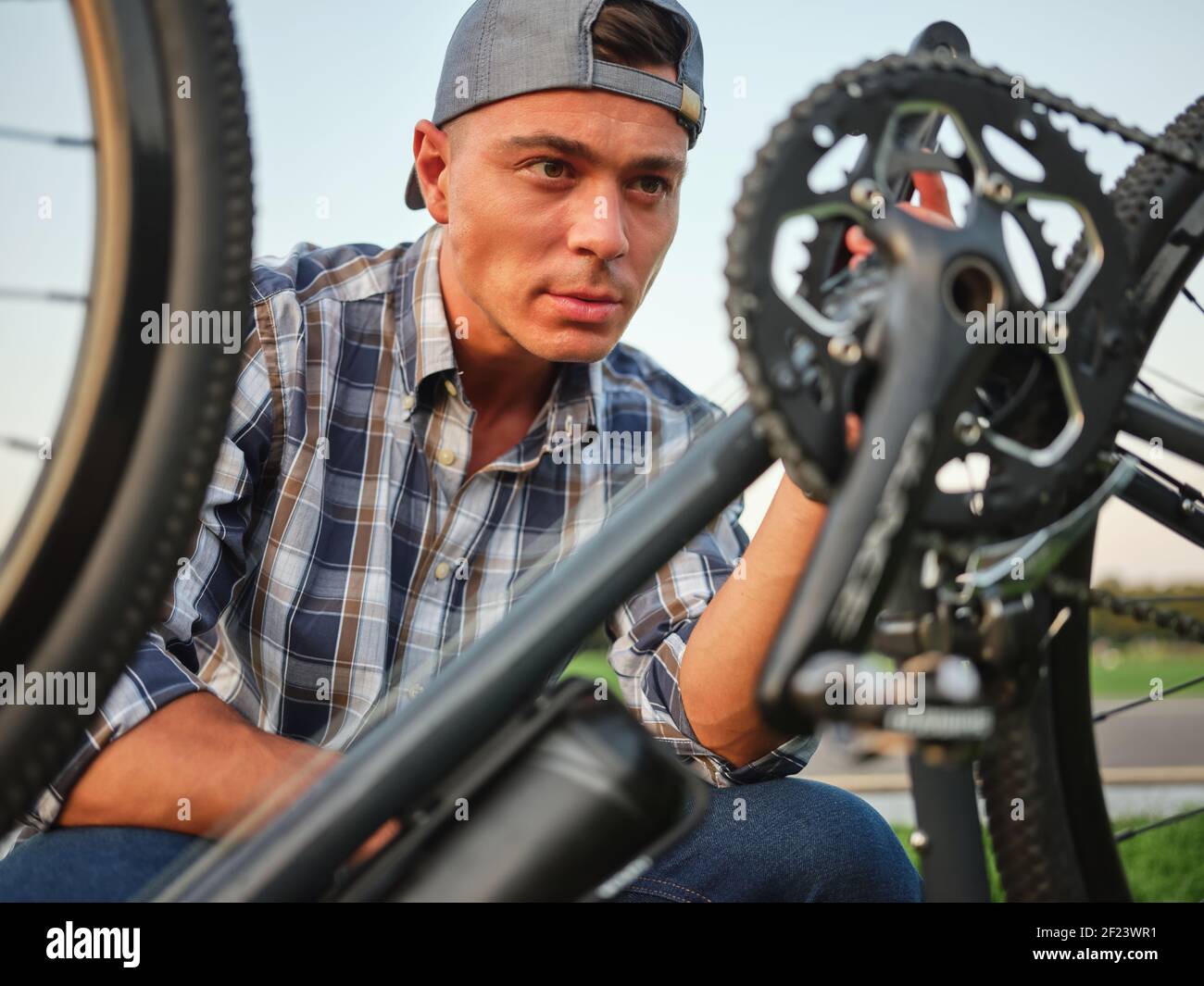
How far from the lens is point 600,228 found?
1.23 metres

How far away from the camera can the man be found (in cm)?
117

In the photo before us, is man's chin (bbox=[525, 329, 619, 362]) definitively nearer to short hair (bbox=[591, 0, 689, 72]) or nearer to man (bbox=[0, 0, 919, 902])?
man (bbox=[0, 0, 919, 902])

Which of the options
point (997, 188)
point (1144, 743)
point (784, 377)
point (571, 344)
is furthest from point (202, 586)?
Result: point (1144, 743)

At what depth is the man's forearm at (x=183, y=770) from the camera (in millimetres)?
887

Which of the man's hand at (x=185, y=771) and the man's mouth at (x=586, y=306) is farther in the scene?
the man's mouth at (x=586, y=306)

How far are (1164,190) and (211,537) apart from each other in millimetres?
924

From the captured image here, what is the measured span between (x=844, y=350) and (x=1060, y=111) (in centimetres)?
27

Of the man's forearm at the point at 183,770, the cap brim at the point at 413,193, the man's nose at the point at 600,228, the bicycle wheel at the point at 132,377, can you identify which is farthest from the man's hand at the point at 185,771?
the cap brim at the point at 413,193

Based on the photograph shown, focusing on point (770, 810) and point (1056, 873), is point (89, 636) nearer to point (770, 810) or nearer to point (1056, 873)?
point (1056, 873)

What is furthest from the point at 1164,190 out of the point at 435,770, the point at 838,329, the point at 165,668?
the point at 165,668

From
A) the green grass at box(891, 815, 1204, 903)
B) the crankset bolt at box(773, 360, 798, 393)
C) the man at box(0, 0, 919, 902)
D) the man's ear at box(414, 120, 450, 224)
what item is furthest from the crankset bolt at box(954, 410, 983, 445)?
the green grass at box(891, 815, 1204, 903)

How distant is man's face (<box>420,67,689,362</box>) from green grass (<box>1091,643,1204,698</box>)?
45.7 feet

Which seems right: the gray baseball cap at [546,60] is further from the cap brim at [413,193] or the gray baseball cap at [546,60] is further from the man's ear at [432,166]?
the cap brim at [413,193]

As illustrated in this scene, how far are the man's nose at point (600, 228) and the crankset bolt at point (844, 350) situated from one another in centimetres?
65
